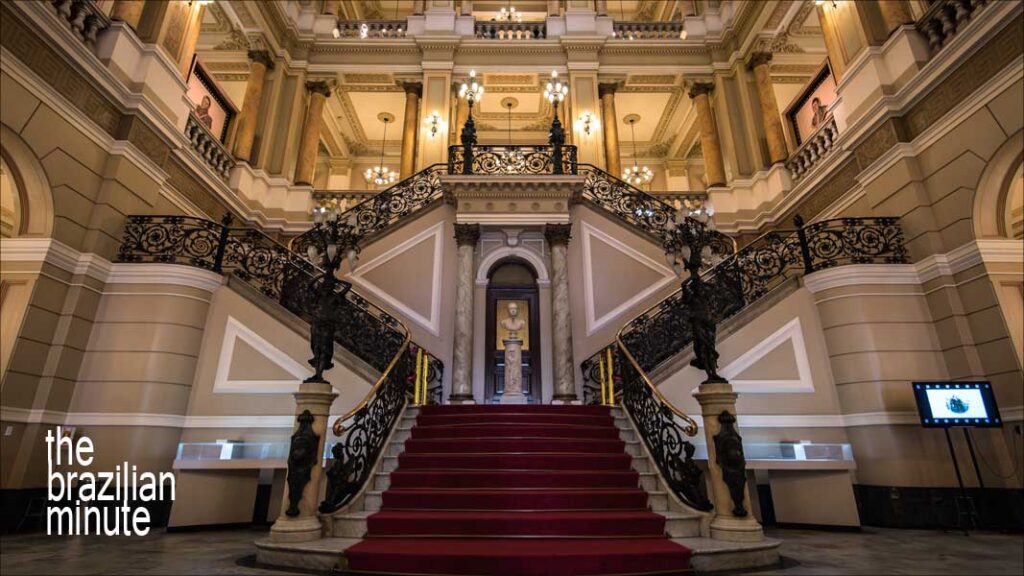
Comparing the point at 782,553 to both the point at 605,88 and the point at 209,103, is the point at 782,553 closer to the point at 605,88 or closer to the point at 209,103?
the point at 605,88

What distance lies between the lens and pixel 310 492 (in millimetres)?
4125

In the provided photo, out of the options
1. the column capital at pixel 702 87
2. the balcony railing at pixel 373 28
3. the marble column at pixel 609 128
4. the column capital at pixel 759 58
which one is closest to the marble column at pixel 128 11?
the balcony railing at pixel 373 28

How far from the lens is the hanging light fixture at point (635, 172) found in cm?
1412

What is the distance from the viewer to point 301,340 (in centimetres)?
648

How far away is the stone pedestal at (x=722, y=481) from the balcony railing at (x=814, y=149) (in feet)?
20.7

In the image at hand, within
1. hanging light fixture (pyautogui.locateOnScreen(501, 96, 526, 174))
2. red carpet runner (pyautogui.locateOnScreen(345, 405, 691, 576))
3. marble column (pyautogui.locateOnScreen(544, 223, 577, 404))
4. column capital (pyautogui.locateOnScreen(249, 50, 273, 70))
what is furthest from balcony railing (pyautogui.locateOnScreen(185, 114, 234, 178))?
red carpet runner (pyautogui.locateOnScreen(345, 405, 691, 576))

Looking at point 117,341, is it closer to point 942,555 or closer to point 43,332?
point 43,332

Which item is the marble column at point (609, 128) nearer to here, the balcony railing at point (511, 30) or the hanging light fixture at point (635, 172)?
the hanging light fixture at point (635, 172)

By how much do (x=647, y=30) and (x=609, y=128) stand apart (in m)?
3.52

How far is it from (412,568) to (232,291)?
190 inches

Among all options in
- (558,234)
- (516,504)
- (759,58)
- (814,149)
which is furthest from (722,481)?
(759,58)

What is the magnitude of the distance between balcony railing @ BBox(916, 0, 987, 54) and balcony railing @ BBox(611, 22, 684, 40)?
7.17 m

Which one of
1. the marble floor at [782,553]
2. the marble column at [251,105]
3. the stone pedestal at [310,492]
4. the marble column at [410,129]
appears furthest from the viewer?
the marble column at [410,129]

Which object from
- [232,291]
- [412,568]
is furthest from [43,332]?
[412,568]
